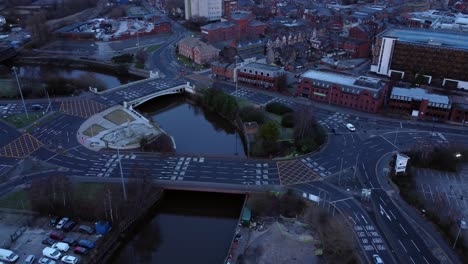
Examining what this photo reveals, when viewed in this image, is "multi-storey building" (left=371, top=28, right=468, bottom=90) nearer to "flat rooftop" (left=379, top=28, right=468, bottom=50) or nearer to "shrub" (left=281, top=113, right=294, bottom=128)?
"flat rooftop" (left=379, top=28, right=468, bottom=50)

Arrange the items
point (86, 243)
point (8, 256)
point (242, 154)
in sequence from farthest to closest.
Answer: point (242, 154), point (86, 243), point (8, 256)

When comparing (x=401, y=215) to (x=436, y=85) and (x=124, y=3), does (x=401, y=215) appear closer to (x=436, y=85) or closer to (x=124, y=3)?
(x=436, y=85)

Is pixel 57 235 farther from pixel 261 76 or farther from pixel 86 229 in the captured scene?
pixel 261 76

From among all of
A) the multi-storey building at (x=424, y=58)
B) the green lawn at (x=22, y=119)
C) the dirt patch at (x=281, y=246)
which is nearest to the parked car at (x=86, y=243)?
the dirt patch at (x=281, y=246)

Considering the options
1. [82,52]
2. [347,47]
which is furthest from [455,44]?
[82,52]

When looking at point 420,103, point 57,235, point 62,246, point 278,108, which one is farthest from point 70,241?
point 420,103

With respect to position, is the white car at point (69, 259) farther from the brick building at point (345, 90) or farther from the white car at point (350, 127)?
the brick building at point (345, 90)
